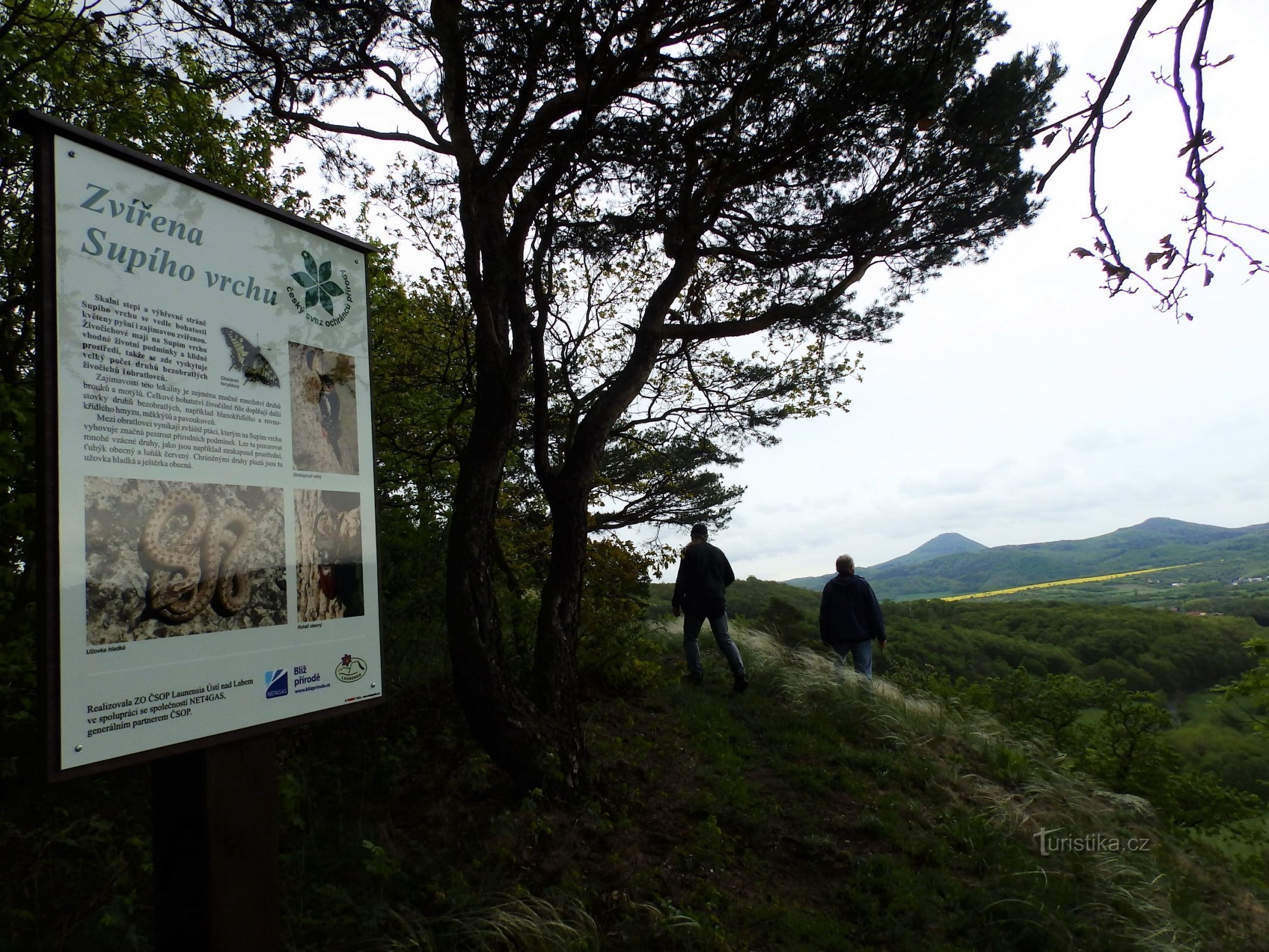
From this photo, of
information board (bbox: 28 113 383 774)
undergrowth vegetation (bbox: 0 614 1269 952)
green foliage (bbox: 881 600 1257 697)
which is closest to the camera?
information board (bbox: 28 113 383 774)

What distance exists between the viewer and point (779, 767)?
20.6ft

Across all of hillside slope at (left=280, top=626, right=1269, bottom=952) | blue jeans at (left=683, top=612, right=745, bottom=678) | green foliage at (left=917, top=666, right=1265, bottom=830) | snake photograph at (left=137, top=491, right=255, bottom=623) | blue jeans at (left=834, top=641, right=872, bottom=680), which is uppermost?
snake photograph at (left=137, top=491, right=255, bottom=623)

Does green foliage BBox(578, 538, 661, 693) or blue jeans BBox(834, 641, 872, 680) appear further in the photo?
blue jeans BBox(834, 641, 872, 680)

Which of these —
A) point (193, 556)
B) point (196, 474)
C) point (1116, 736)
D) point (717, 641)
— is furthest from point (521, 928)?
point (1116, 736)

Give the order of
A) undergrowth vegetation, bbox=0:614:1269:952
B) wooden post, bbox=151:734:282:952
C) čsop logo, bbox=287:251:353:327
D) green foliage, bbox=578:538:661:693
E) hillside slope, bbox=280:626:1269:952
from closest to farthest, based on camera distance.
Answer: wooden post, bbox=151:734:282:952 < čsop logo, bbox=287:251:353:327 < undergrowth vegetation, bbox=0:614:1269:952 < hillside slope, bbox=280:626:1269:952 < green foliage, bbox=578:538:661:693

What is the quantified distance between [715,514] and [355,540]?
535 inches

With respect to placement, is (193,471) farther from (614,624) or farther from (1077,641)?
(1077,641)

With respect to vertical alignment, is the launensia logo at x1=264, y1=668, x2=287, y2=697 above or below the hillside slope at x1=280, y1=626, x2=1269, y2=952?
above

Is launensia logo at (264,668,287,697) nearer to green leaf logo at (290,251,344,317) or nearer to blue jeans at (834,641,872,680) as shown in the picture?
green leaf logo at (290,251,344,317)

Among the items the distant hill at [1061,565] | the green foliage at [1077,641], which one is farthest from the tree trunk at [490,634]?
the distant hill at [1061,565]

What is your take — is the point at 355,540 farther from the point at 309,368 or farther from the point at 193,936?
the point at 193,936

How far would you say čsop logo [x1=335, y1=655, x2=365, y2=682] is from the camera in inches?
108

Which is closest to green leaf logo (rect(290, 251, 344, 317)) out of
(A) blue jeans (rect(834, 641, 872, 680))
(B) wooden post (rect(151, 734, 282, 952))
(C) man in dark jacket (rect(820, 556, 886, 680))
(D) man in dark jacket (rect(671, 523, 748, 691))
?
(B) wooden post (rect(151, 734, 282, 952))

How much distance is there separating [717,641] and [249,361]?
660 cm
